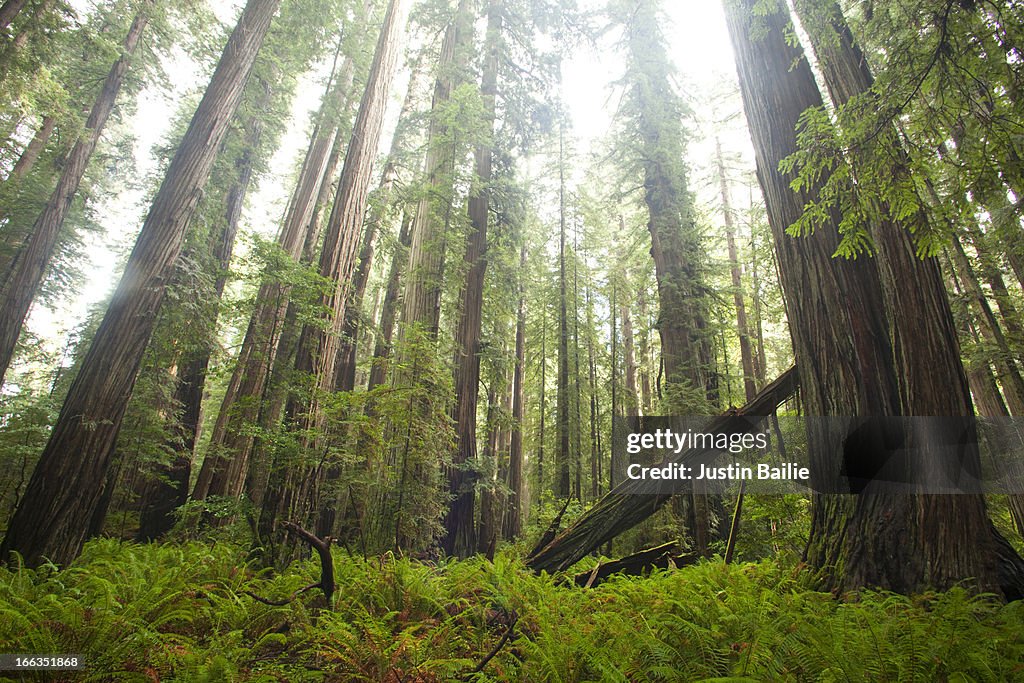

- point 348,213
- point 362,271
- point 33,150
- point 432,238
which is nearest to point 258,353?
point 348,213

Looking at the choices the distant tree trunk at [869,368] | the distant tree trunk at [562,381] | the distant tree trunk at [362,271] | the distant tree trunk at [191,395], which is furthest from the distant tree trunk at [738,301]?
the distant tree trunk at [191,395]

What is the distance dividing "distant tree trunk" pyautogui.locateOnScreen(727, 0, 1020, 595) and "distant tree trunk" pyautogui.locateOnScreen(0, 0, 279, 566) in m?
6.46

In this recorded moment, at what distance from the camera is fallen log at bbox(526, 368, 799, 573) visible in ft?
16.4

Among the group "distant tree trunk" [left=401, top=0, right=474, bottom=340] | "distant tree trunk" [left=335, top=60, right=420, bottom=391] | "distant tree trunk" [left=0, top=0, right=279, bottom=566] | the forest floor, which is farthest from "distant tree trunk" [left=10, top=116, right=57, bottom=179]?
the forest floor

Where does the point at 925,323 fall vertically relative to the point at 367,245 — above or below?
below

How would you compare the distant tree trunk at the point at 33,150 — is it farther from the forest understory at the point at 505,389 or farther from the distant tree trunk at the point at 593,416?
the distant tree trunk at the point at 593,416

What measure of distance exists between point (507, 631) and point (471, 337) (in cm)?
541

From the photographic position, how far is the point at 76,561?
4.36 metres

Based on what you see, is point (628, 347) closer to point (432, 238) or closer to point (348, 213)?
point (432, 238)

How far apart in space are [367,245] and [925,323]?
11.6m

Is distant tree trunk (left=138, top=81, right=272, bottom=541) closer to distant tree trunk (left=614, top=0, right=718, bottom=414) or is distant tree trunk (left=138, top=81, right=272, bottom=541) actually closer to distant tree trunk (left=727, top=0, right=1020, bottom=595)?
distant tree trunk (left=727, top=0, right=1020, bottom=595)

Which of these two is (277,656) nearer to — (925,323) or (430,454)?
(430,454)

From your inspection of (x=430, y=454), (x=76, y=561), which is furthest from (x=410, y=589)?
(x=76, y=561)

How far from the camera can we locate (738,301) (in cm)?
1371
